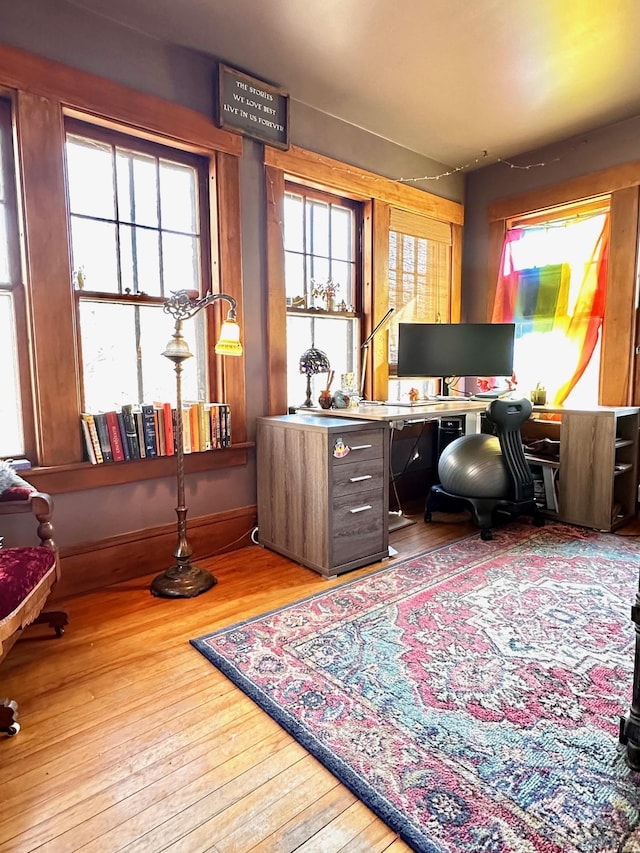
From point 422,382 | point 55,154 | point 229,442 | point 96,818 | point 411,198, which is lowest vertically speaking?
point 96,818

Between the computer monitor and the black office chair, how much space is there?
1.96 ft

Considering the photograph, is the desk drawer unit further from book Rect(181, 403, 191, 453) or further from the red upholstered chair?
the red upholstered chair

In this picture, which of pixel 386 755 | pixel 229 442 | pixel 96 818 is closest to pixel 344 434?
pixel 229 442

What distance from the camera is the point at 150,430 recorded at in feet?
8.48

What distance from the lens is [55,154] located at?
2.28 m

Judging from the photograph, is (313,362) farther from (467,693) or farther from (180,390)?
(467,693)

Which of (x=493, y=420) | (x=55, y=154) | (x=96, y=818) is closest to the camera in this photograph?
(x=96, y=818)

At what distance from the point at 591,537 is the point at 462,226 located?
2.69m

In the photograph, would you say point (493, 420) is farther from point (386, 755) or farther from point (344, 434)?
point (386, 755)

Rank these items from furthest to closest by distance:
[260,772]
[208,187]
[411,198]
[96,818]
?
[411,198], [208,187], [260,772], [96,818]

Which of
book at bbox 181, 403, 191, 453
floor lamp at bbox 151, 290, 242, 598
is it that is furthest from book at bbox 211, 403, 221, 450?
floor lamp at bbox 151, 290, 242, 598

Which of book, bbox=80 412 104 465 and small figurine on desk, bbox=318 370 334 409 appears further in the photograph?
small figurine on desk, bbox=318 370 334 409

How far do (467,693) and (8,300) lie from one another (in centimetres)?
245

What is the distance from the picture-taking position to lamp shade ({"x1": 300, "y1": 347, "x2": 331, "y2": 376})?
316cm
